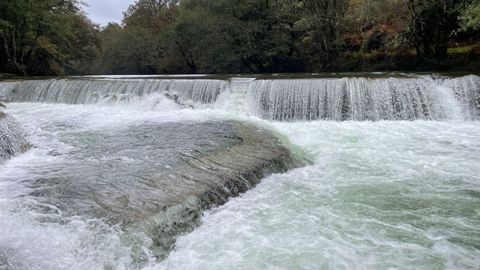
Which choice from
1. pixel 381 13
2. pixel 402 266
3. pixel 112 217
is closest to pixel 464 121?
pixel 381 13

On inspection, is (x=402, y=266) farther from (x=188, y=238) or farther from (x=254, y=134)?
(x=254, y=134)

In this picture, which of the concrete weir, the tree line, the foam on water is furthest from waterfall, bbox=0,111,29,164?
the tree line

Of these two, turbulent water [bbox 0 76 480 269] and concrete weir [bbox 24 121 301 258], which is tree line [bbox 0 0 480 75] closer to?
turbulent water [bbox 0 76 480 269]

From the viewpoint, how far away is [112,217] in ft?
13.0

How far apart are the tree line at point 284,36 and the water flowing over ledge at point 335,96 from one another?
2.65m

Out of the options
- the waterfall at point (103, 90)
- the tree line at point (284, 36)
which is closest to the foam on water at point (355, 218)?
the waterfall at point (103, 90)

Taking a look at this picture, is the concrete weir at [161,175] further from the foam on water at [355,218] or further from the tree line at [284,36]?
the tree line at [284,36]

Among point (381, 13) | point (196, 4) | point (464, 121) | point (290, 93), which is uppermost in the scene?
point (196, 4)

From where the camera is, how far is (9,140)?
6691 millimetres

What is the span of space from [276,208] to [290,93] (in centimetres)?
709

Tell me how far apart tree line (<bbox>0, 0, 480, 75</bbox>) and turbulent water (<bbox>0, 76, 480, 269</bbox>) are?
13.7 ft

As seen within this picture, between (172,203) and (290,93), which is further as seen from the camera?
(290,93)

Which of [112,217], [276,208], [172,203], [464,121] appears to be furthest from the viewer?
[464,121]

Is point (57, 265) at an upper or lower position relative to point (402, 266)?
upper
